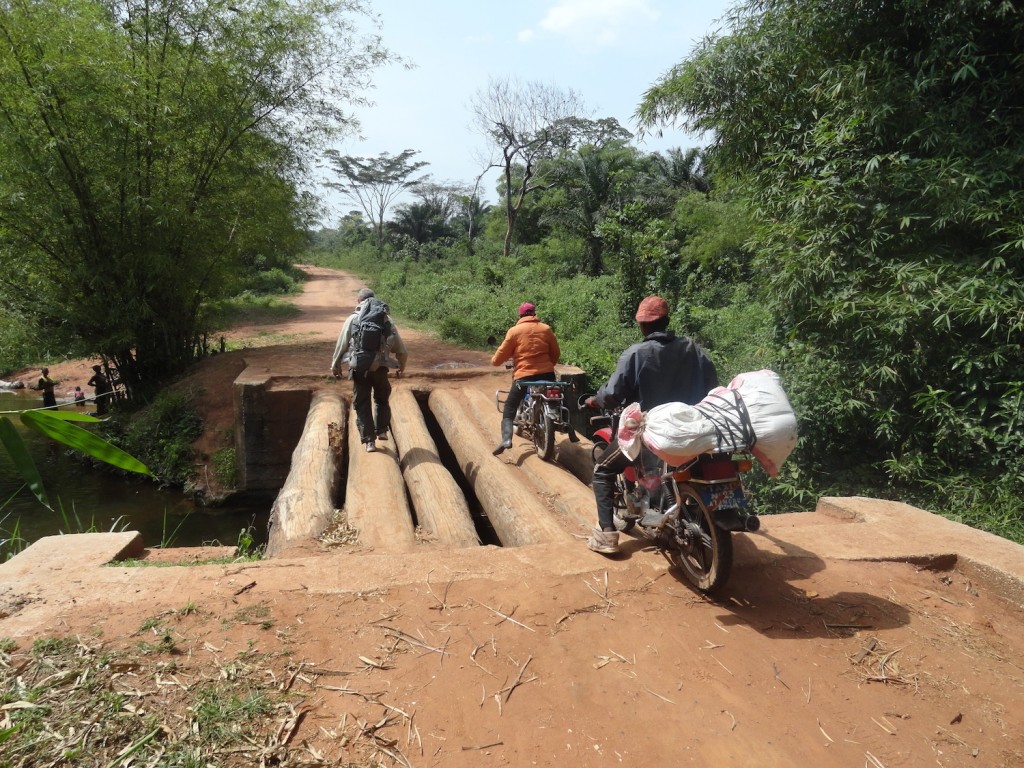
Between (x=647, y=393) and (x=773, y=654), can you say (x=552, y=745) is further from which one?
(x=647, y=393)

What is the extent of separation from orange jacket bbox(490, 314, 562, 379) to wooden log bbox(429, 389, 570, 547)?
968mm

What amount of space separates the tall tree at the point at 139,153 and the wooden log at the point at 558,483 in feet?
21.7

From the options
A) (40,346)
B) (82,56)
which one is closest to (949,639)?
(82,56)

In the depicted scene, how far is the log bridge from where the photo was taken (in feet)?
15.2

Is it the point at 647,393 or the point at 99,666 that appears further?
the point at 647,393

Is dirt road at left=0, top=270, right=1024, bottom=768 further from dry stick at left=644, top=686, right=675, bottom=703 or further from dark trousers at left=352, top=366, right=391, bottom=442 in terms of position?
dark trousers at left=352, top=366, right=391, bottom=442

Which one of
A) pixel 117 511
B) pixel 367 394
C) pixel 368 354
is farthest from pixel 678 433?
pixel 117 511

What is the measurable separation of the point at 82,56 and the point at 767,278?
9.15 metres

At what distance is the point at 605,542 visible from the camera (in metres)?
3.93

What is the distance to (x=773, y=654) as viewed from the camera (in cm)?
303

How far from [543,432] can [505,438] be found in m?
0.47

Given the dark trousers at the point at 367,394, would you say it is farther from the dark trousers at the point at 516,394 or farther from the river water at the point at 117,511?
the river water at the point at 117,511

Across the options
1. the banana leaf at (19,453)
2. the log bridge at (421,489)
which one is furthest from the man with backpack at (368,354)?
the banana leaf at (19,453)

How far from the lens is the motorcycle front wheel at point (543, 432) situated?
6293mm
